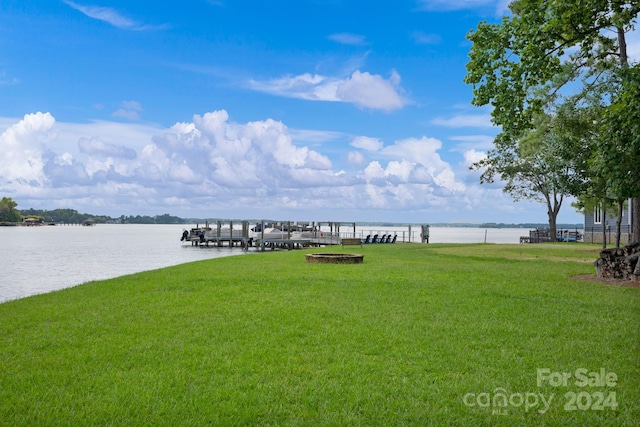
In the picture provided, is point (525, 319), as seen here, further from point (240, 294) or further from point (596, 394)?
point (240, 294)

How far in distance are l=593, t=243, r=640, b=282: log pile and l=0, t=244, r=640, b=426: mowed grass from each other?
273cm

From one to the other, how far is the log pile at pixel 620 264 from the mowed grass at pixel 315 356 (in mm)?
2734

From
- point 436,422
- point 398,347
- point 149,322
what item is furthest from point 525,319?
point 149,322

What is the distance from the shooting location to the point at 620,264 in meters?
14.4

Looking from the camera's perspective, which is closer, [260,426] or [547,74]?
[260,426]

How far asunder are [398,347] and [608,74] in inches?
850

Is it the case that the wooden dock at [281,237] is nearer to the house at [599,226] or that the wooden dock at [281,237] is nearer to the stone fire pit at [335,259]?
the house at [599,226]

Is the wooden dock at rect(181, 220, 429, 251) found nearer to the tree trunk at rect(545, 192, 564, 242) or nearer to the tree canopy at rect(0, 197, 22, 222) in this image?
the tree trunk at rect(545, 192, 564, 242)

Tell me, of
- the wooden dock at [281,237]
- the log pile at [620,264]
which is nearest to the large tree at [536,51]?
the log pile at [620,264]

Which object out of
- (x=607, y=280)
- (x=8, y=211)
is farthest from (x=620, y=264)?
(x=8, y=211)

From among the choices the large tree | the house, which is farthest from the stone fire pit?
the house

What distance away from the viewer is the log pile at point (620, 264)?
13.9 meters

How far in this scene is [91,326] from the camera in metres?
8.02

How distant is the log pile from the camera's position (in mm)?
13914
